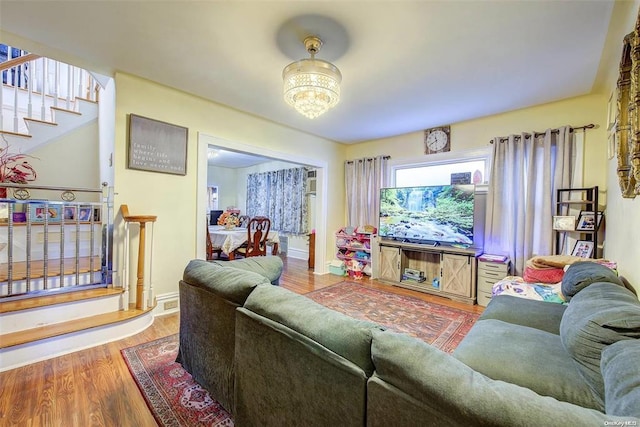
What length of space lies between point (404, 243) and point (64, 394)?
12.8ft

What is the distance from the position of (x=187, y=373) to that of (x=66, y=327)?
1.16m

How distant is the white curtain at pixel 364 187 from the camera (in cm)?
468

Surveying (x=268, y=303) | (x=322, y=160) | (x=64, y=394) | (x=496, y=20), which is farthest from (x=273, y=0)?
(x=322, y=160)

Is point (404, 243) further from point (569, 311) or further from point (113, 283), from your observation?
point (113, 283)

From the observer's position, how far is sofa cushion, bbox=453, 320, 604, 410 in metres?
1.06

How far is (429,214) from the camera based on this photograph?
3.86 metres

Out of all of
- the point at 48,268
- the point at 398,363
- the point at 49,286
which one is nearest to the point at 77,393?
the point at 49,286

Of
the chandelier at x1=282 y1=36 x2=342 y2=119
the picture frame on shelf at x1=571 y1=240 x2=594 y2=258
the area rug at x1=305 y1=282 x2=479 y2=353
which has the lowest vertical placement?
the area rug at x1=305 y1=282 x2=479 y2=353

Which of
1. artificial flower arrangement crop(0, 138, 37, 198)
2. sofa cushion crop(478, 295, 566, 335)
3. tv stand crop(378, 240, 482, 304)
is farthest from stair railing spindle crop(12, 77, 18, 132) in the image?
sofa cushion crop(478, 295, 566, 335)

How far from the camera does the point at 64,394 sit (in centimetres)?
165

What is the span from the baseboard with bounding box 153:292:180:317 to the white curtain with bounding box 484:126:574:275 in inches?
158

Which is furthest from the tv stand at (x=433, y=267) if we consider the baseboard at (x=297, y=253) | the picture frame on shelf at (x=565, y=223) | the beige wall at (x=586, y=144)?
the baseboard at (x=297, y=253)

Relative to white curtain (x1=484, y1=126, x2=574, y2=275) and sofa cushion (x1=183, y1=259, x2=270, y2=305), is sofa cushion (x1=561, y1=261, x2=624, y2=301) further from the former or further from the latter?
sofa cushion (x1=183, y1=259, x2=270, y2=305)

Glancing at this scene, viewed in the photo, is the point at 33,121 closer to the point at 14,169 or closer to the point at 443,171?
the point at 14,169
